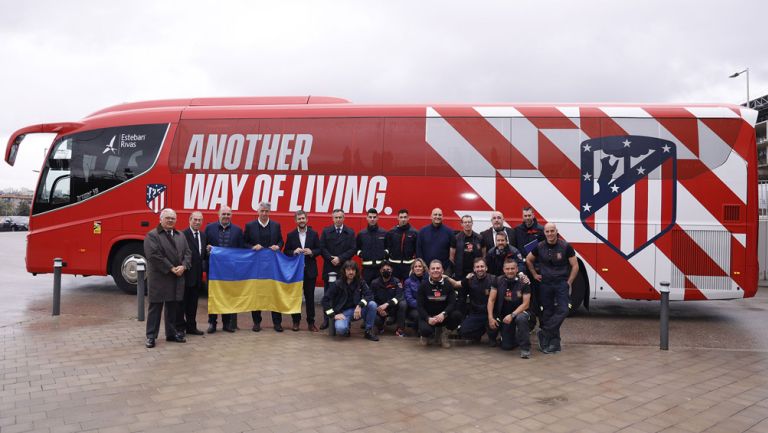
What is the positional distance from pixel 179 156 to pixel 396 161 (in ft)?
13.5

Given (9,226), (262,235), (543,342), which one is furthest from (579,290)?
(9,226)

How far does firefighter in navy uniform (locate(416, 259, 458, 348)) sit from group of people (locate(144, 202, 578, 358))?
0.04ft

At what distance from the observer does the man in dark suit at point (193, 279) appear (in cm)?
718

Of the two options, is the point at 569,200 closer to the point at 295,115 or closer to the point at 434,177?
the point at 434,177

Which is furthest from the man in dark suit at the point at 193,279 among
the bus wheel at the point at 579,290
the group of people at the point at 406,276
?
the bus wheel at the point at 579,290

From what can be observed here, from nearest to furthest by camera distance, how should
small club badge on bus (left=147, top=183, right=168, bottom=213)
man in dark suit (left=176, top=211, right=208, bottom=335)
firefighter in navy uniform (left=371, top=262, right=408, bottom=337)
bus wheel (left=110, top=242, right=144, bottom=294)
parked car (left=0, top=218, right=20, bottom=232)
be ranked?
man in dark suit (left=176, top=211, right=208, bottom=335) → firefighter in navy uniform (left=371, top=262, right=408, bottom=337) → small club badge on bus (left=147, top=183, right=168, bottom=213) → bus wheel (left=110, top=242, right=144, bottom=294) → parked car (left=0, top=218, right=20, bottom=232)

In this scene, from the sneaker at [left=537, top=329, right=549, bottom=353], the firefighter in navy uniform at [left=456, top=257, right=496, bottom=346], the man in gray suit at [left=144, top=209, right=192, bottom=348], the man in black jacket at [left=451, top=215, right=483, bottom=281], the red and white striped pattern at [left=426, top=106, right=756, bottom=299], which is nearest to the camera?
the man in gray suit at [left=144, top=209, right=192, bottom=348]

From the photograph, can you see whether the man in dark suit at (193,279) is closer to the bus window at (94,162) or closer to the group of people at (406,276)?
the group of people at (406,276)

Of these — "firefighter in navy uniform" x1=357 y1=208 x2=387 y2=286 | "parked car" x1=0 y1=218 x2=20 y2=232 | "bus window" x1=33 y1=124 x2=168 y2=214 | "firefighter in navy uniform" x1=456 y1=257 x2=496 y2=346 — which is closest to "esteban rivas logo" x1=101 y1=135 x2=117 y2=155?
"bus window" x1=33 y1=124 x2=168 y2=214

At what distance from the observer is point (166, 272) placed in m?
6.74

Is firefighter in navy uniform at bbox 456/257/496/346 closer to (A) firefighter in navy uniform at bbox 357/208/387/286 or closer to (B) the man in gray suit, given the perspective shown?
(A) firefighter in navy uniform at bbox 357/208/387/286

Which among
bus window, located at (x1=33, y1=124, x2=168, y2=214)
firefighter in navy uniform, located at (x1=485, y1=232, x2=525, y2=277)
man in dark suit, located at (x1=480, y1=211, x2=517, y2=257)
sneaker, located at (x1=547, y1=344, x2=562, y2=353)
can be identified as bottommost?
sneaker, located at (x1=547, y1=344, x2=562, y2=353)

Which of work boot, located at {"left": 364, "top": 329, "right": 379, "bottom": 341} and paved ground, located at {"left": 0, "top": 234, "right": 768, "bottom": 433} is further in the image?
work boot, located at {"left": 364, "top": 329, "right": 379, "bottom": 341}

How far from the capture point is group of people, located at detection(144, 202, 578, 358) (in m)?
→ 6.78
